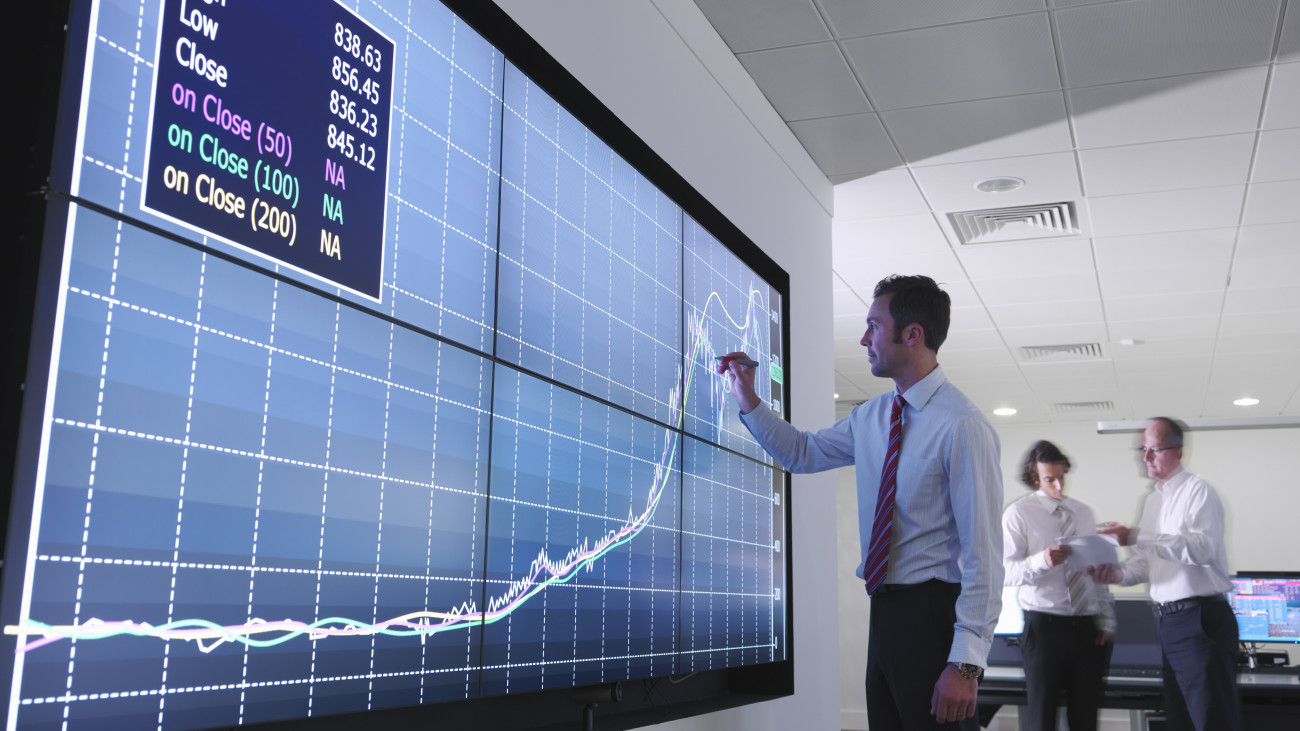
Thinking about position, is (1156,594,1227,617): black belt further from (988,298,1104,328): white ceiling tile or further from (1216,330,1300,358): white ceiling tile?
(1216,330,1300,358): white ceiling tile

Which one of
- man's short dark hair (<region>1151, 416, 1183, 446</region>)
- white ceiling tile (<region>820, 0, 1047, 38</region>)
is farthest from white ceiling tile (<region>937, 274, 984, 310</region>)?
white ceiling tile (<region>820, 0, 1047, 38</region>)

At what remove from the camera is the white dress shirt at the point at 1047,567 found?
159 inches

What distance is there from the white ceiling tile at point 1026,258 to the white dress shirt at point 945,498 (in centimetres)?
329

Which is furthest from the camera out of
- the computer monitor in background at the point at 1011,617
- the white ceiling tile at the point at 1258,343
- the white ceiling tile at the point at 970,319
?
the white ceiling tile at the point at 1258,343

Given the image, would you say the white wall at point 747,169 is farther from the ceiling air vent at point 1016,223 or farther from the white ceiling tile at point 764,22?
the ceiling air vent at point 1016,223

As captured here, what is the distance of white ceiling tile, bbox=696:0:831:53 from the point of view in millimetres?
3195

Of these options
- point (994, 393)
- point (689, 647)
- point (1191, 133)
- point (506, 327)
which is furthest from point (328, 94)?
point (994, 393)

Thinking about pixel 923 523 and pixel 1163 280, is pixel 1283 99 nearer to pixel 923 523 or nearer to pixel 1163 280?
pixel 1163 280

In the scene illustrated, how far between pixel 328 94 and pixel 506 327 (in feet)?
1.80

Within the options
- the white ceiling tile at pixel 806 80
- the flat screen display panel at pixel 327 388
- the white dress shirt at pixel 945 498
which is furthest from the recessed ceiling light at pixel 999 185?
the flat screen display panel at pixel 327 388

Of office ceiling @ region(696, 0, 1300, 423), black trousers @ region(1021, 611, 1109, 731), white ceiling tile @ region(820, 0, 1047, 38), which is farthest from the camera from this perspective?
black trousers @ region(1021, 611, 1109, 731)

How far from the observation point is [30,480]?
106 centimetres

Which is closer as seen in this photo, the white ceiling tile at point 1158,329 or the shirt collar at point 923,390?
the shirt collar at point 923,390

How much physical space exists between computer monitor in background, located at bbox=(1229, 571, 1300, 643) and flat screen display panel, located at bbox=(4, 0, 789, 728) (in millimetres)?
4652
